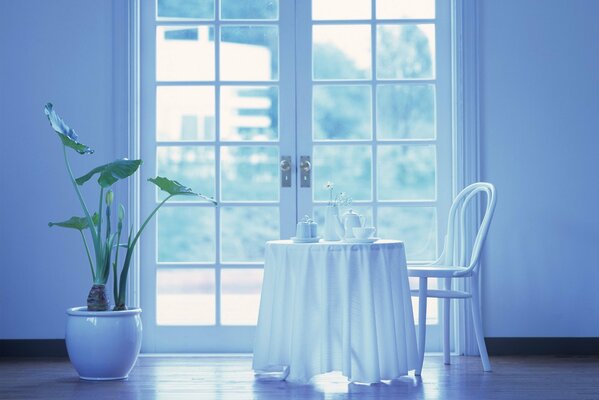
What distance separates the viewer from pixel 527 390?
3592mm

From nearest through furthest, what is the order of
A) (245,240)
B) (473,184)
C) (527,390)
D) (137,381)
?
(527,390) → (137,381) → (473,184) → (245,240)

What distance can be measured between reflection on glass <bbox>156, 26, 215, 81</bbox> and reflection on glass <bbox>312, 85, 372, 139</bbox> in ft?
2.18

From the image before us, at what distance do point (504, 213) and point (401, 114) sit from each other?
782 millimetres

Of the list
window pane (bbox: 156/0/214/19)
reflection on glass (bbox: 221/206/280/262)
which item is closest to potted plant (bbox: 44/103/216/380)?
reflection on glass (bbox: 221/206/280/262)

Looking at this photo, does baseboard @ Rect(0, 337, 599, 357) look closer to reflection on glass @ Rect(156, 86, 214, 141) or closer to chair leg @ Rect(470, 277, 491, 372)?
chair leg @ Rect(470, 277, 491, 372)

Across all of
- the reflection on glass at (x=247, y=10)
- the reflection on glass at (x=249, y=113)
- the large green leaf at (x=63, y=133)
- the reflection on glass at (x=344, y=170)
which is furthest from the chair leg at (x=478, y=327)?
the large green leaf at (x=63, y=133)

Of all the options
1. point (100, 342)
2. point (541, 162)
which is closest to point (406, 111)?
point (541, 162)

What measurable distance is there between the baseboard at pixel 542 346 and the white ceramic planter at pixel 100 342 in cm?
194

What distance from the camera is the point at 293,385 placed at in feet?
12.2

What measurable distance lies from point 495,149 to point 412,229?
625 mm

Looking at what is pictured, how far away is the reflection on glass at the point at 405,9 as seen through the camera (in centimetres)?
473

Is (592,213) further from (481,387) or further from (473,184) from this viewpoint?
(481,387)

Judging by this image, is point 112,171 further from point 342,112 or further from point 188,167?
point 342,112

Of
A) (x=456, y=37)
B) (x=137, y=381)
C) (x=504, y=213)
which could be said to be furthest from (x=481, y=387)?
(x=456, y=37)
